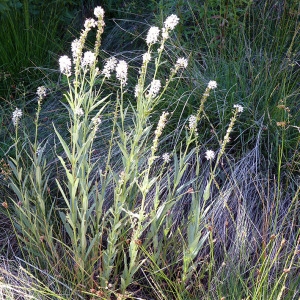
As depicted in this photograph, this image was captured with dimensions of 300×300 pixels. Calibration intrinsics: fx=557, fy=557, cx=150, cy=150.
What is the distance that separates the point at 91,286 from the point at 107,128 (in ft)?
4.04

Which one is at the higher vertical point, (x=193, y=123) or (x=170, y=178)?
(x=193, y=123)

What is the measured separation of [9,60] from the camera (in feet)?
13.1

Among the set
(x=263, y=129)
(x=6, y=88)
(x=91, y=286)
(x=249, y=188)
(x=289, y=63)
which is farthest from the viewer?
(x=6, y=88)

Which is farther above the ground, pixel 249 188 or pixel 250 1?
pixel 250 1

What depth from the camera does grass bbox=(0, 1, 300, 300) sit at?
6.93 feet

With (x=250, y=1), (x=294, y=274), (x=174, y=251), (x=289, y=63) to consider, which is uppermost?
(x=250, y=1)

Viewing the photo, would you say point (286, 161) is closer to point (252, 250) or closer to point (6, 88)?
point (252, 250)

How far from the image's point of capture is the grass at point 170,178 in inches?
83.2

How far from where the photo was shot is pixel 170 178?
2887 mm

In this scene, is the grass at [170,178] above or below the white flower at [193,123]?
below

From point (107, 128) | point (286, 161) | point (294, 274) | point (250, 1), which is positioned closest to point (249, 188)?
point (286, 161)

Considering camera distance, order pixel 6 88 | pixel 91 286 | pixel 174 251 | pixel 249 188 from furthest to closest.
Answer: pixel 6 88
pixel 249 188
pixel 174 251
pixel 91 286

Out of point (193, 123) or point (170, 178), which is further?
point (170, 178)

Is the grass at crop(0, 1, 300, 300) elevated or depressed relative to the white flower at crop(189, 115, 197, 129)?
depressed
